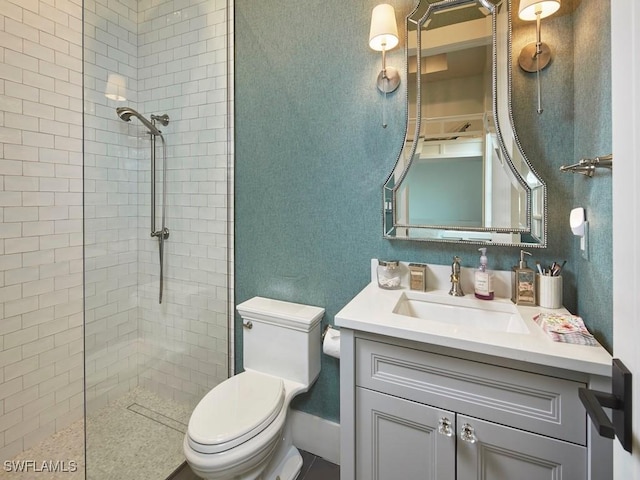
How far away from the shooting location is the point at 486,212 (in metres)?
1.28

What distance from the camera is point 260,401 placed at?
1322 millimetres

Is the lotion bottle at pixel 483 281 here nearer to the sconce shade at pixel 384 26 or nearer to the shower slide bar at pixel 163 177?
the sconce shade at pixel 384 26

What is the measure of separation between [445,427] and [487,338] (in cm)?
31

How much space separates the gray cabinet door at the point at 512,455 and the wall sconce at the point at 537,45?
1116mm

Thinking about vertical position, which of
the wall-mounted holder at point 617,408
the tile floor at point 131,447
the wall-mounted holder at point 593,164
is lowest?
the tile floor at point 131,447

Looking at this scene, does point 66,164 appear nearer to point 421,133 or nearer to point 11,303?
point 11,303

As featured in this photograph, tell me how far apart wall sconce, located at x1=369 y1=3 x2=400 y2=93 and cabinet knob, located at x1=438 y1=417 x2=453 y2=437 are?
51.6 inches

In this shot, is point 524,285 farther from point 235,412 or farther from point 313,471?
point 313,471

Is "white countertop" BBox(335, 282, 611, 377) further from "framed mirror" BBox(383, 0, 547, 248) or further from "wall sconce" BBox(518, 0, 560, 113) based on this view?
"wall sconce" BBox(518, 0, 560, 113)

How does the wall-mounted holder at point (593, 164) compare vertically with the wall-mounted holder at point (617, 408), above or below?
above

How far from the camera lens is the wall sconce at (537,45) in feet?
3.69

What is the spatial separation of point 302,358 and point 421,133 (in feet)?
3.84
